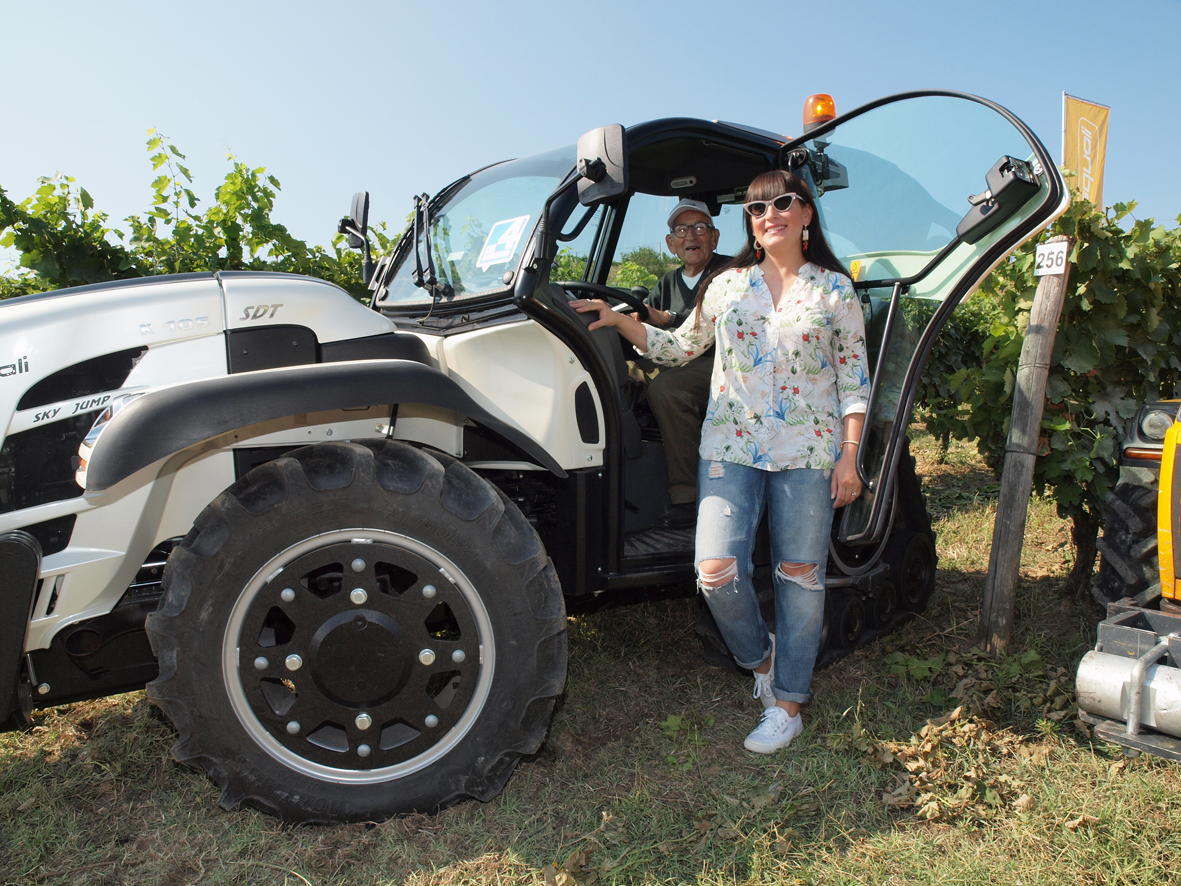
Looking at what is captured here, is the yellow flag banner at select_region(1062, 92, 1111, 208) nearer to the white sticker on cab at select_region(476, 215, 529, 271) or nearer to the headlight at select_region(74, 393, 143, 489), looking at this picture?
the white sticker on cab at select_region(476, 215, 529, 271)

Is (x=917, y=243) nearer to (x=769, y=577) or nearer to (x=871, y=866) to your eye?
(x=769, y=577)

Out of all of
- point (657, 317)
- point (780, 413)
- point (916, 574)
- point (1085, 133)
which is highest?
point (1085, 133)

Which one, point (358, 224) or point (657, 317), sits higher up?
point (358, 224)

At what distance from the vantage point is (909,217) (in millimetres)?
2969

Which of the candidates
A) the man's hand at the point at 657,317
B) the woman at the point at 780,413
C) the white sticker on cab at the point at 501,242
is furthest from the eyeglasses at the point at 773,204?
the white sticker on cab at the point at 501,242

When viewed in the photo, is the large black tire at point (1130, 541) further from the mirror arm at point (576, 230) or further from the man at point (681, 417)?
the mirror arm at point (576, 230)

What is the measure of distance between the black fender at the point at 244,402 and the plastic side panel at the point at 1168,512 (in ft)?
7.15

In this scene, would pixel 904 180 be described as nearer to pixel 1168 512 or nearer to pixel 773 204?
pixel 773 204

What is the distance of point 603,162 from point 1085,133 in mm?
6151

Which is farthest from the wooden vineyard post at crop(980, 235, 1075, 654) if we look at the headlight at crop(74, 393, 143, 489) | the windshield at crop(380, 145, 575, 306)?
the headlight at crop(74, 393, 143, 489)

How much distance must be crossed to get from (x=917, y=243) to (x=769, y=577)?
4.69 ft

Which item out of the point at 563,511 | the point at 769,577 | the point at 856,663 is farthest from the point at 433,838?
the point at 856,663

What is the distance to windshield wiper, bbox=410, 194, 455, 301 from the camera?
2.94 m

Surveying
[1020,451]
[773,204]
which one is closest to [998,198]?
[773,204]
